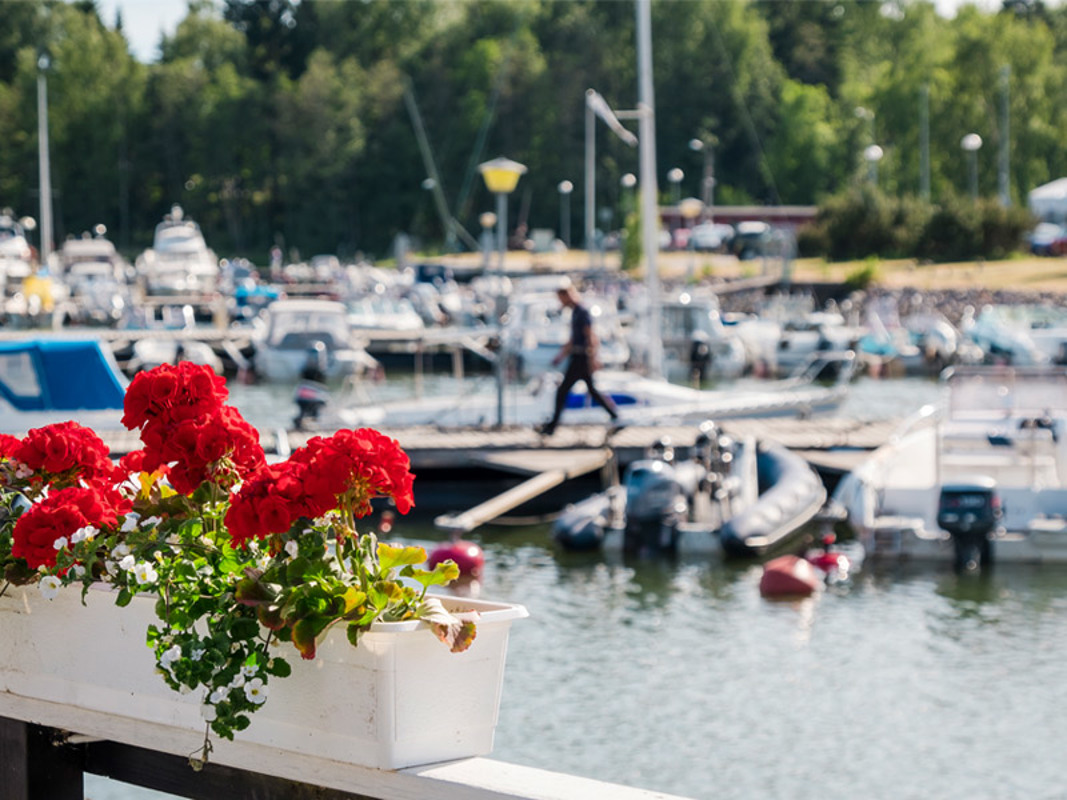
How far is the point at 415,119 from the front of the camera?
8894 centimetres

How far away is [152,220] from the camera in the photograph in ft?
330

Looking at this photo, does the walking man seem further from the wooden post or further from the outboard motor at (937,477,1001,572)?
the wooden post

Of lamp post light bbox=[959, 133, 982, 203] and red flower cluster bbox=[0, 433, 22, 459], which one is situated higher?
lamp post light bbox=[959, 133, 982, 203]

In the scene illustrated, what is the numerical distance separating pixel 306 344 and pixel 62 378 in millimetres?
21665

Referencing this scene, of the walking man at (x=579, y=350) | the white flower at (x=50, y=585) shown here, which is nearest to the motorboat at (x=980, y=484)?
the walking man at (x=579, y=350)

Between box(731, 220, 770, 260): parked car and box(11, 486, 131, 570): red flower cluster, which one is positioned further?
box(731, 220, 770, 260): parked car

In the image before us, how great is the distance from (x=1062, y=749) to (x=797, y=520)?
6.61m

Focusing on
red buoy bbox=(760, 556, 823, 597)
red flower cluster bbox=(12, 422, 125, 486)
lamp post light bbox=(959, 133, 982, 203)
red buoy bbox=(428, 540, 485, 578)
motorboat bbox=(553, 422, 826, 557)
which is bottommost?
red buoy bbox=(760, 556, 823, 597)

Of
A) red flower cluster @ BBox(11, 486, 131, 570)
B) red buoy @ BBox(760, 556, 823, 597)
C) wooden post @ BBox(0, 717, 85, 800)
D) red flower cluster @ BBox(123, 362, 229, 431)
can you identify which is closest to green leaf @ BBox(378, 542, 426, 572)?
red flower cluster @ BBox(123, 362, 229, 431)

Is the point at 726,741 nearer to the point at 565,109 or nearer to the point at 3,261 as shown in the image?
the point at 3,261

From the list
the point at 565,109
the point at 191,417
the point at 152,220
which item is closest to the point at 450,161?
the point at 565,109

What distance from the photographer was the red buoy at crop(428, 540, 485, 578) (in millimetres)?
17234

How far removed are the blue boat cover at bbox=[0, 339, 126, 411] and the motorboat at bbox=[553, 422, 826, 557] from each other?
511 cm

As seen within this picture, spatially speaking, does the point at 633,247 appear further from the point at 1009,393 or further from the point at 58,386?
the point at 58,386
